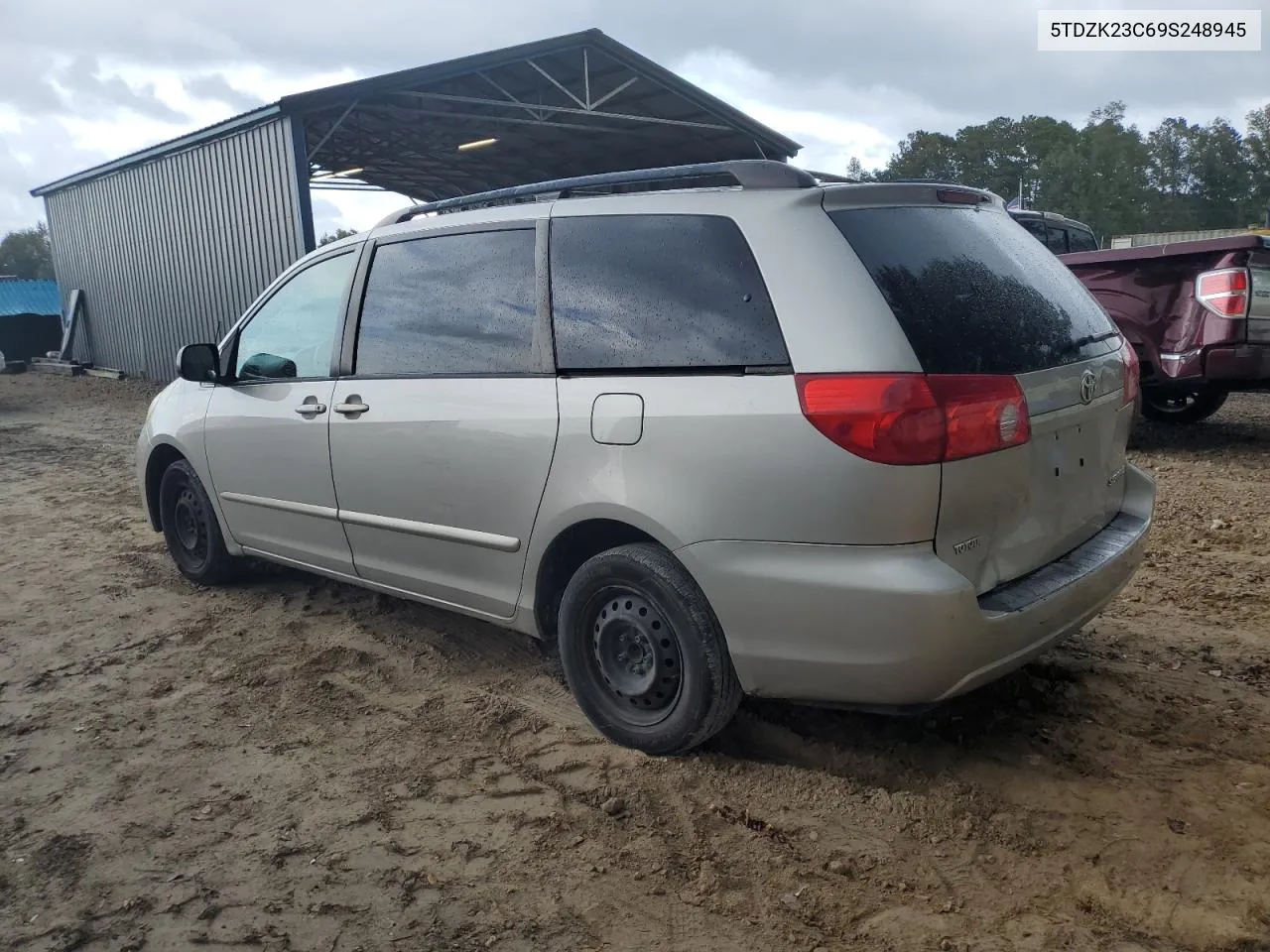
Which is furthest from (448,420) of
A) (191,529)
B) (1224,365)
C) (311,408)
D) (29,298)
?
(29,298)

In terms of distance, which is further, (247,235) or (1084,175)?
(1084,175)

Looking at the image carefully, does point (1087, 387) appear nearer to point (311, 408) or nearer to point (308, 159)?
point (311, 408)

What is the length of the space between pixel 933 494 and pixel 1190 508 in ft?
13.7

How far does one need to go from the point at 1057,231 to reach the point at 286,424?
26.6ft

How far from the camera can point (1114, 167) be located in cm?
6688

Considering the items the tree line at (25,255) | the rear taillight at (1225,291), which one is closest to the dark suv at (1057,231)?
the rear taillight at (1225,291)

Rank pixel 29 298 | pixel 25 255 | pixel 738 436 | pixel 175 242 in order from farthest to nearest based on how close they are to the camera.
Answer: pixel 25 255
pixel 29 298
pixel 175 242
pixel 738 436

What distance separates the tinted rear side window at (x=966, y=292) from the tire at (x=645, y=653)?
96 cm

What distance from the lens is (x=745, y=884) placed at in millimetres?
2488

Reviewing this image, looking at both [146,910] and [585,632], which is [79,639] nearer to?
[146,910]

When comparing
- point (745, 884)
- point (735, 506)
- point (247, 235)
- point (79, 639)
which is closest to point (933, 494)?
point (735, 506)

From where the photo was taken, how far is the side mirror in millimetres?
4562

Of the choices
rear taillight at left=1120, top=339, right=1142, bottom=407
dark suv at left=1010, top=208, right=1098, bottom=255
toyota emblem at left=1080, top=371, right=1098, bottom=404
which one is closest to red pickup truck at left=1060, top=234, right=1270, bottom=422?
dark suv at left=1010, top=208, right=1098, bottom=255

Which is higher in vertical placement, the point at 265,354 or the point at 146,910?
the point at 265,354
